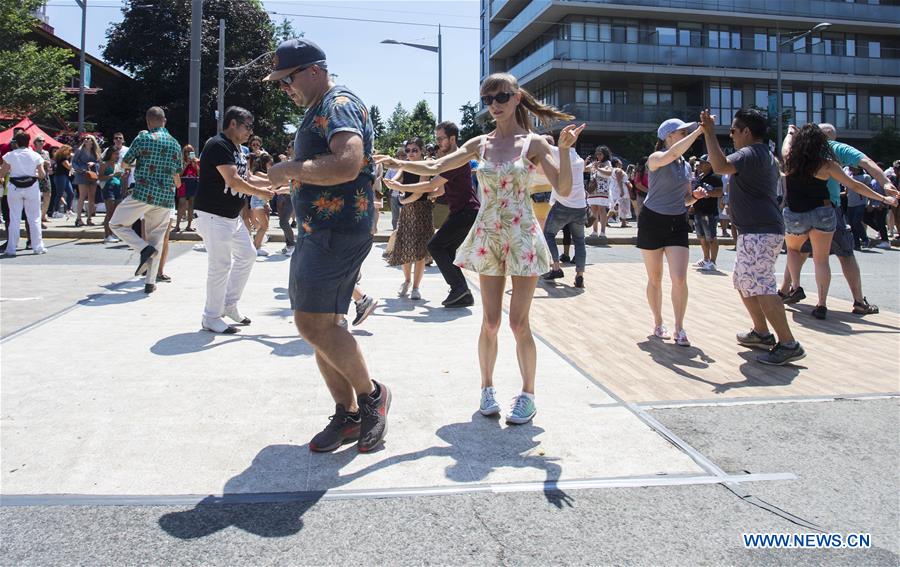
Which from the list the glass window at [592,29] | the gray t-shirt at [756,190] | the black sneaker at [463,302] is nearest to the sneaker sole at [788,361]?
the gray t-shirt at [756,190]

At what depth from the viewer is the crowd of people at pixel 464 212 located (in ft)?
12.5

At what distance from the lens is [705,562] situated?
9.48 feet

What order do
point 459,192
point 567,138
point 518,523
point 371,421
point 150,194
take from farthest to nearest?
point 150,194
point 459,192
point 567,138
point 371,421
point 518,523

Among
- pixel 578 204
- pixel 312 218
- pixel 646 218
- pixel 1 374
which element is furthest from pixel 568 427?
pixel 578 204

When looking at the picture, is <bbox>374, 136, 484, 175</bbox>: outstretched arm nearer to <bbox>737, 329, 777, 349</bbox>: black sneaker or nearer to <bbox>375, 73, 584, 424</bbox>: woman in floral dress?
<bbox>375, 73, 584, 424</bbox>: woman in floral dress

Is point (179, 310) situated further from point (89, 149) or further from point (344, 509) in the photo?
point (89, 149)

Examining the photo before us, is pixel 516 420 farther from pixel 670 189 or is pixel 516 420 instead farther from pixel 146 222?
pixel 146 222

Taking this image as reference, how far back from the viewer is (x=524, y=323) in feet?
14.7

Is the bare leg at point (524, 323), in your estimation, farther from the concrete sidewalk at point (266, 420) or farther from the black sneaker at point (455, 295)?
the black sneaker at point (455, 295)

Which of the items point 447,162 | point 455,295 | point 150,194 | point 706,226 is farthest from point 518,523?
point 706,226

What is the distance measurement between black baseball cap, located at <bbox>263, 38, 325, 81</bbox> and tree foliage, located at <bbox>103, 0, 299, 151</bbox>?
1598 inches

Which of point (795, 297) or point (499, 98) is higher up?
point (499, 98)

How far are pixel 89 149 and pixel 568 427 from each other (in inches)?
590

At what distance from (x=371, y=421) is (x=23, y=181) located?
10227 millimetres
